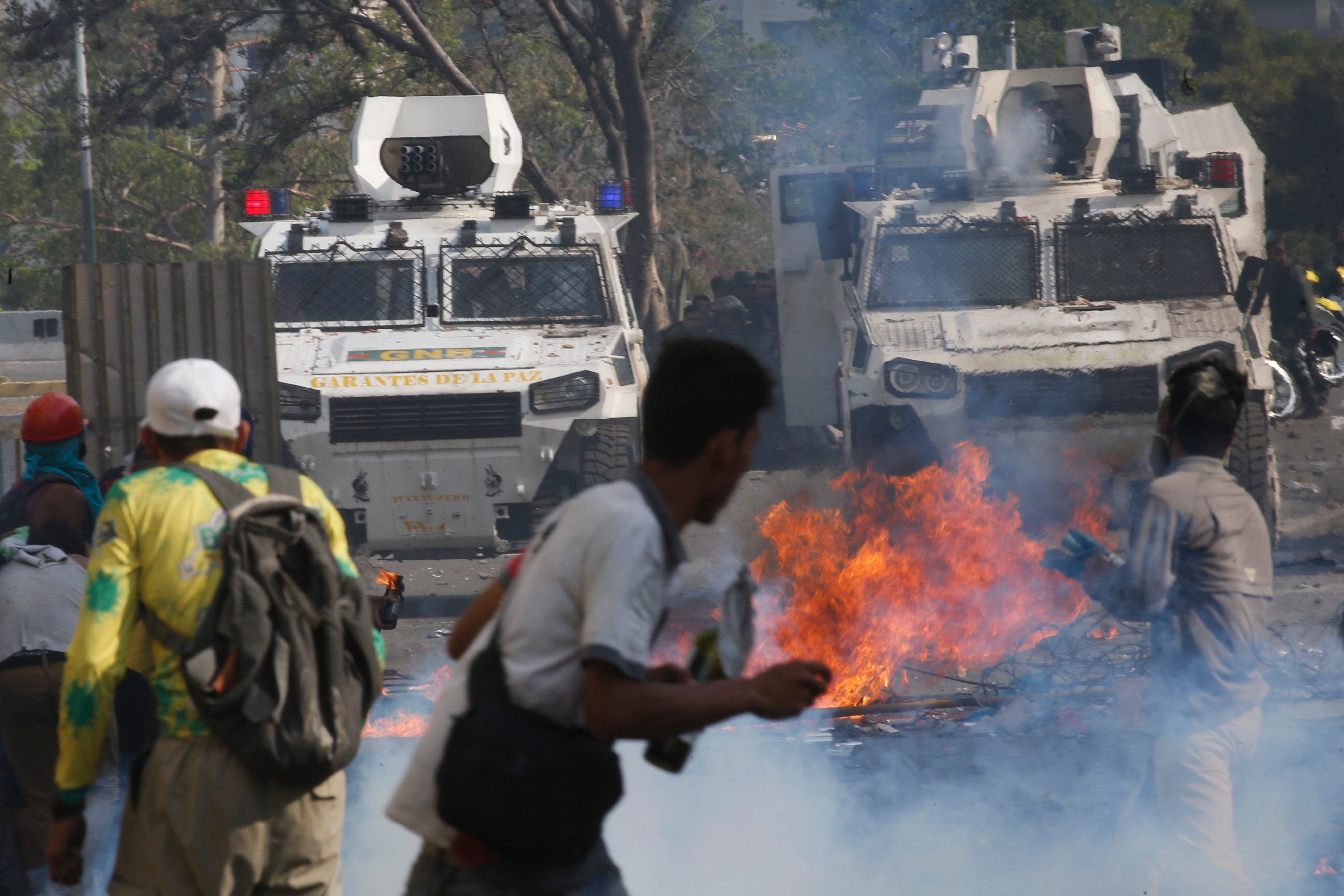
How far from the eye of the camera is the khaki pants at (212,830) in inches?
99.1

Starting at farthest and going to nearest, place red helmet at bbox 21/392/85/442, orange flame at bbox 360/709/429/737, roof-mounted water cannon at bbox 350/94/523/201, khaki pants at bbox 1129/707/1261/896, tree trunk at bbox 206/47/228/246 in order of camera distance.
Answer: tree trunk at bbox 206/47/228/246 < roof-mounted water cannon at bbox 350/94/523/201 < orange flame at bbox 360/709/429/737 < red helmet at bbox 21/392/85/442 < khaki pants at bbox 1129/707/1261/896

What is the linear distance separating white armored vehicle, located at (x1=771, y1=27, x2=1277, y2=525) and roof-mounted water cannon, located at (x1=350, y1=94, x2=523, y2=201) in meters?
2.23

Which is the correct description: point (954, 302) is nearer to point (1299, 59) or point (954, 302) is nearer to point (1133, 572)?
point (1133, 572)

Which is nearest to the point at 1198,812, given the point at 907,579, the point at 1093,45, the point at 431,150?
the point at 907,579

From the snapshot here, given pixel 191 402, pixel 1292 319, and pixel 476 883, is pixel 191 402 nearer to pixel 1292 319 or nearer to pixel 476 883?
pixel 476 883

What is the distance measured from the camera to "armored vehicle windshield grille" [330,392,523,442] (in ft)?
26.6

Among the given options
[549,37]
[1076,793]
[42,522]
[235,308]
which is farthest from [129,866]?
[549,37]

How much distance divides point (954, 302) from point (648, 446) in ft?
22.8

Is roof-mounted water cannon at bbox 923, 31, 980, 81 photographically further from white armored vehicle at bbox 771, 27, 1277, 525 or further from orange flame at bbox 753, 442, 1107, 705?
orange flame at bbox 753, 442, 1107, 705

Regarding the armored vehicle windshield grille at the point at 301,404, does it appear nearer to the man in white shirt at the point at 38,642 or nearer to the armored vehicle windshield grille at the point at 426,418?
the armored vehicle windshield grille at the point at 426,418

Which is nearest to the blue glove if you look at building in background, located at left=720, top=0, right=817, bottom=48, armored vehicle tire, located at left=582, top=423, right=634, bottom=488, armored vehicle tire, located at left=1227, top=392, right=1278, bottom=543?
armored vehicle tire, located at left=582, top=423, right=634, bottom=488

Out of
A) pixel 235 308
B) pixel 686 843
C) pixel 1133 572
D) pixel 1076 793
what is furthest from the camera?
pixel 235 308

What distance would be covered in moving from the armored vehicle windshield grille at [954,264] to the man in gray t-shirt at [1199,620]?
540 centimetres

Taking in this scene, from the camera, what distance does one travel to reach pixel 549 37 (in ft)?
68.3
